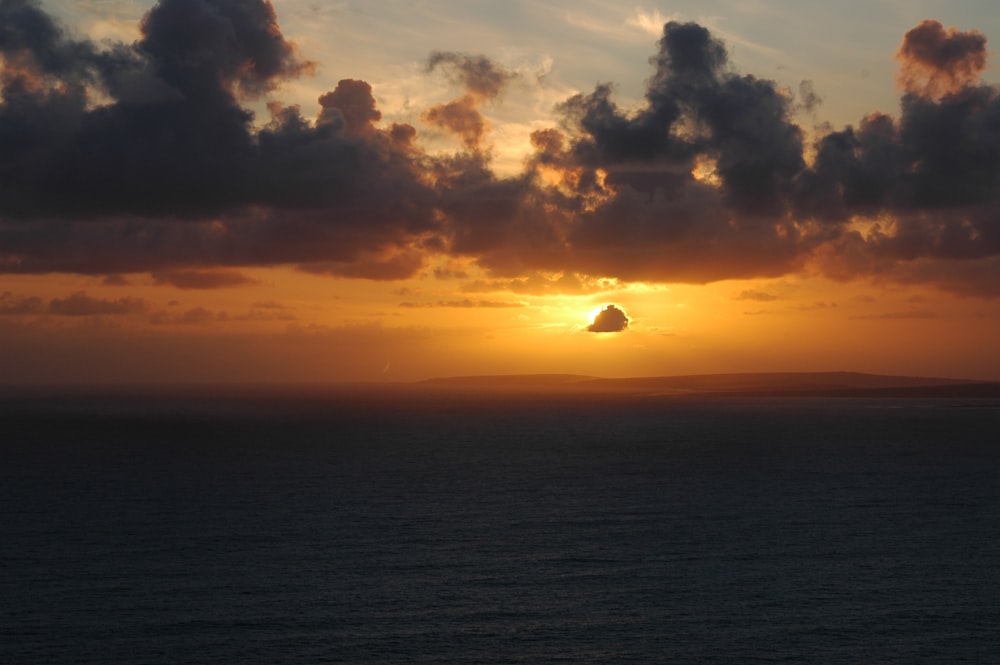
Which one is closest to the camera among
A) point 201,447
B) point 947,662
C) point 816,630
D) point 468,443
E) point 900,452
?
point 947,662

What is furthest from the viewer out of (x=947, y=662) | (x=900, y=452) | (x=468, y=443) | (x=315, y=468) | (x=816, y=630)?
(x=468, y=443)

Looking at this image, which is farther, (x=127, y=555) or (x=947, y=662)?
(x=127, y=555)

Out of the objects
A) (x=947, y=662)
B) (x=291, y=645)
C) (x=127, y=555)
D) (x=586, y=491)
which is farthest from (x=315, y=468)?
(x=947, y=662)

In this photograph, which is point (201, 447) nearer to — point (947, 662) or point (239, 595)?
point (239, 595)

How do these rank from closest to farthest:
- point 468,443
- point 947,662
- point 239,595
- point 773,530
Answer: point 947,662 → point 239,595 → point 773,530 → point 468,443

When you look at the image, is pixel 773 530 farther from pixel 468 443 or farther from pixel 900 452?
pixel 468 443

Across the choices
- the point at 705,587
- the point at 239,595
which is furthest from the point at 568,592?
the point at 239,595
